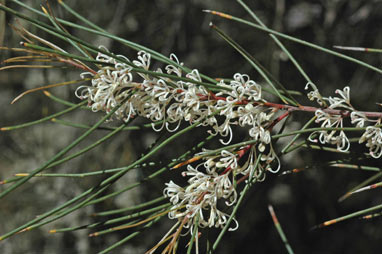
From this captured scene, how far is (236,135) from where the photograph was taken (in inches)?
64.7

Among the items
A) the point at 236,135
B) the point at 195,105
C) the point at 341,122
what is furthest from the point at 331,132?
the point at 236,135

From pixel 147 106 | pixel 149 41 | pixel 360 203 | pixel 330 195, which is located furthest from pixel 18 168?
pixel 147 106

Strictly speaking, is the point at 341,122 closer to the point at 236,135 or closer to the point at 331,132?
the point at 331,132

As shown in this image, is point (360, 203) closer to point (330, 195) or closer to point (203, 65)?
point (330, 195)

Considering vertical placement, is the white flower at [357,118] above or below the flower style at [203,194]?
below

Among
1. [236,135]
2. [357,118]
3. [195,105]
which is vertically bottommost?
[236,135]

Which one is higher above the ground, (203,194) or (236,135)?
(203,194)

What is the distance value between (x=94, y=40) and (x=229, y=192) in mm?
1403

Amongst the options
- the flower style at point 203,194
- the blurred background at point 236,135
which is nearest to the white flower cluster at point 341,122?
the flower style at point 203,194

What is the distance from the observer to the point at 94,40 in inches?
70.0

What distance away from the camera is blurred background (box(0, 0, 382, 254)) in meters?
1.50

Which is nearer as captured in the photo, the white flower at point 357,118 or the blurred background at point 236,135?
the white flower at point 357,118

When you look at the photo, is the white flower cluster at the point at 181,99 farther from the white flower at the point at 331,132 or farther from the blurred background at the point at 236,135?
the blurred background at the point at 236,135

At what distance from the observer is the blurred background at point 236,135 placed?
4.92 ft
